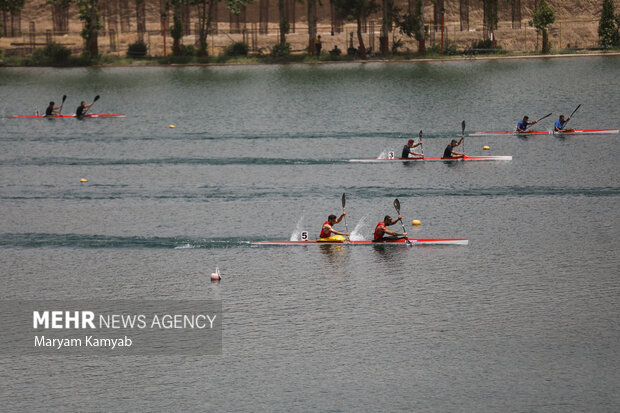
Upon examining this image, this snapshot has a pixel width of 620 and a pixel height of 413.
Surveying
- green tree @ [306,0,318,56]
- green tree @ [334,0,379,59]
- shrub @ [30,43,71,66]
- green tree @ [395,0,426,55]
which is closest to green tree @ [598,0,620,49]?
green tree @ [395,0,426,55]

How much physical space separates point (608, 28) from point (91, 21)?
77.7 m

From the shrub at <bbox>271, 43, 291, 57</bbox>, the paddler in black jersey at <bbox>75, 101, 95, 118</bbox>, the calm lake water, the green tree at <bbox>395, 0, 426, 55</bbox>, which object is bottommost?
the calm lake water

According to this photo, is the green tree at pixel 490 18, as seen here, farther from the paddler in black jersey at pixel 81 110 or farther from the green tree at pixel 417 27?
the paddler in black jersey at pixel 81 110

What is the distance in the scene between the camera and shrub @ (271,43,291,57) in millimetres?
151375

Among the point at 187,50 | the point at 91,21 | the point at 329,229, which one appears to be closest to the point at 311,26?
the point at 187,50

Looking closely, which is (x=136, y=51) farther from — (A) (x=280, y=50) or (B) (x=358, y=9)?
(B) (x=358, y=9)

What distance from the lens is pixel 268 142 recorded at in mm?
87062

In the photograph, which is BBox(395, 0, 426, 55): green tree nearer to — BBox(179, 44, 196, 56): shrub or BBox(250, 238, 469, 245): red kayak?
BBox(179, 44, 196, 56): shrub

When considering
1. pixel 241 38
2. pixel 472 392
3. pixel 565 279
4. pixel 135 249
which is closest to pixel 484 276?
pixel 565 279

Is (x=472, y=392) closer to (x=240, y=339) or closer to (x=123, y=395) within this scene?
(x=240, y=339)

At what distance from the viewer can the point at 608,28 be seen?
146625 mm

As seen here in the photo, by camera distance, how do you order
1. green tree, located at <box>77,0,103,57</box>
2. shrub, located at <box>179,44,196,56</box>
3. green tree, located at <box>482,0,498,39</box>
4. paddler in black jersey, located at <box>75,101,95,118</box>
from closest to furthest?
1. paddler in black jersey, located at <box>75,101,95,118</box>
2. green tree, located at <box>482,0,498,39</box>
3. green tree, located at <box>77,0,103,57</box>
4. shrub, located at <box>179,44,196,56</box>

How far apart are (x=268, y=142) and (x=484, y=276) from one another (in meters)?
42.7

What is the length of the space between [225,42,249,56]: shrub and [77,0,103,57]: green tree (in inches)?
807
